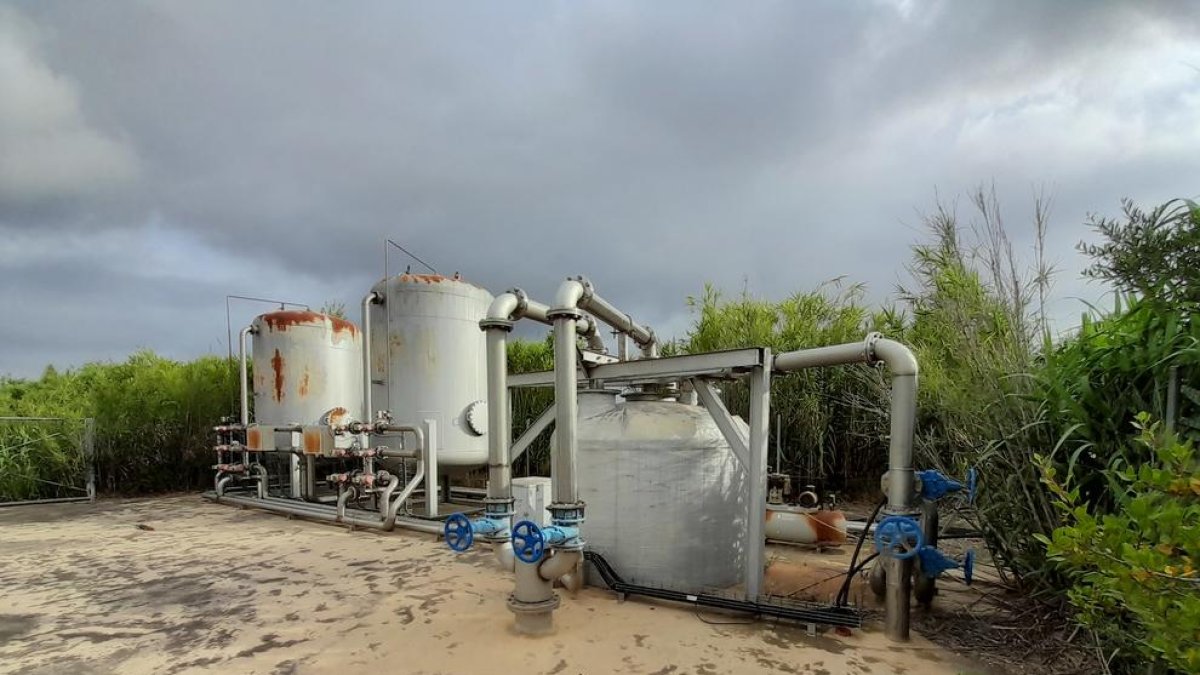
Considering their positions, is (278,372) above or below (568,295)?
below

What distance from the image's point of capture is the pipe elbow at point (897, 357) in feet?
12.7

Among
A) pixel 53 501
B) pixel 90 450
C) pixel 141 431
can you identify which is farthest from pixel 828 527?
pixel 141 431

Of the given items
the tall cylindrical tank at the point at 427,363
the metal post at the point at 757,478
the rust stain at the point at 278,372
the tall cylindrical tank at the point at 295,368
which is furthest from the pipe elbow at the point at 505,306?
the rust stain at the point at 278,372

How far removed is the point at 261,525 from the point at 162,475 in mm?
5371

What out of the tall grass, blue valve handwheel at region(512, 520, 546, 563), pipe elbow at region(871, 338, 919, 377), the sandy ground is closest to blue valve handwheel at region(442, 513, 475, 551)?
blue valve handwheel at region(512, 520, 546, 563)

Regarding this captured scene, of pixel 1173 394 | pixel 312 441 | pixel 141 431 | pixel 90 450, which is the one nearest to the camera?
pixel 1173 394

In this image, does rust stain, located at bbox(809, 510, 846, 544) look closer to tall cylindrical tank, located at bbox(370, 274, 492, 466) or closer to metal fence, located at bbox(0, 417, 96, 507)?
tall cylindrical tank, located at bbox(370, 274, 492, 466)

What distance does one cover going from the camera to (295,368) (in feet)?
28.6

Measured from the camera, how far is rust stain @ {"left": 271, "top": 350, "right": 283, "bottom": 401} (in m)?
8.61

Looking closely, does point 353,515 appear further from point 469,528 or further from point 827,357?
point 827,357

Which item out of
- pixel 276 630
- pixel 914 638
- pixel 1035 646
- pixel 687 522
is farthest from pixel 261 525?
pixel 1035 646

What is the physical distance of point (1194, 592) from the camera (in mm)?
1529

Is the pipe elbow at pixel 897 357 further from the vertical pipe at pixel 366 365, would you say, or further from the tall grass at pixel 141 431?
the tall grass at pixel 141 431

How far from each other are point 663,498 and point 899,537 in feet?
5.18
